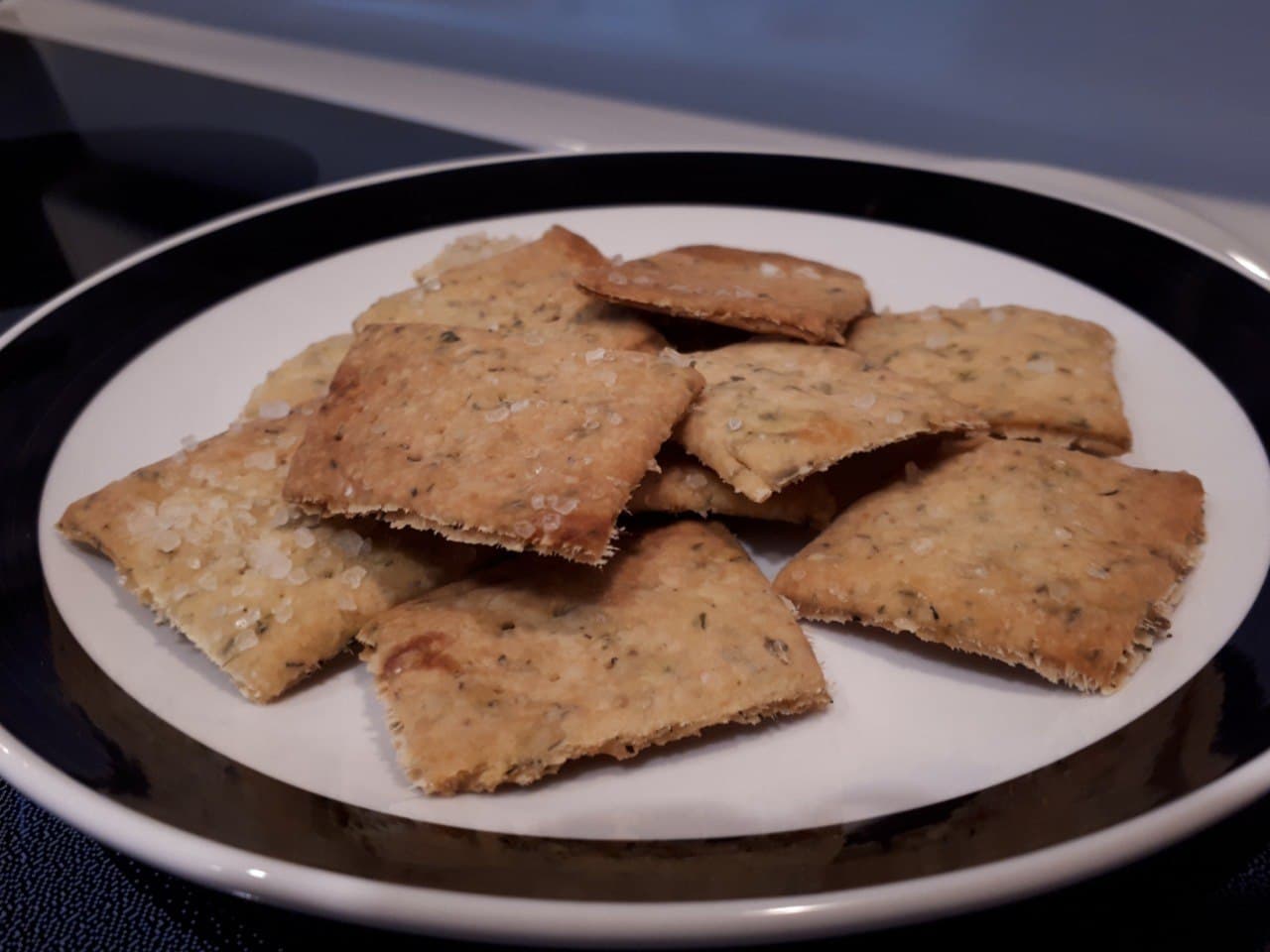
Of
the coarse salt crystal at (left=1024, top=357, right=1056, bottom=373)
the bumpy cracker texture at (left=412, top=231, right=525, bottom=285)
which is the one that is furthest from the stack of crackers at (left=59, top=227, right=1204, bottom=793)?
the bumpy cracker texture at (left=412, top=231, right=525, bottom=285)

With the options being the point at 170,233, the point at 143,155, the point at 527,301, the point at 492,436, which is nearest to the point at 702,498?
the point at 492,436

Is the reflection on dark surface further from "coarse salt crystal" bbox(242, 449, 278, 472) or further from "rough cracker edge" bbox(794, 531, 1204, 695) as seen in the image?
"rough cracker edge" bbox(794, 531, 1204, 695)

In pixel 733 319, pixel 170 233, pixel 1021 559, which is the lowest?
pixel 170 233

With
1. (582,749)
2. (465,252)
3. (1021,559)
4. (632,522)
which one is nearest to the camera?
(582,749)

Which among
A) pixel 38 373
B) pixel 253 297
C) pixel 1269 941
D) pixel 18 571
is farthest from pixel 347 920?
pixel 253 297

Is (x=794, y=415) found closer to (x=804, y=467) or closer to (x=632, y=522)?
(x=804, y=467)

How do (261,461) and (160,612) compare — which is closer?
(160,612)

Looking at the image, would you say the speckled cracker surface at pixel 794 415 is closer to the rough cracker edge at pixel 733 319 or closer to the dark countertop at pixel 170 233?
the rough cracker edge at pixel 733 319
